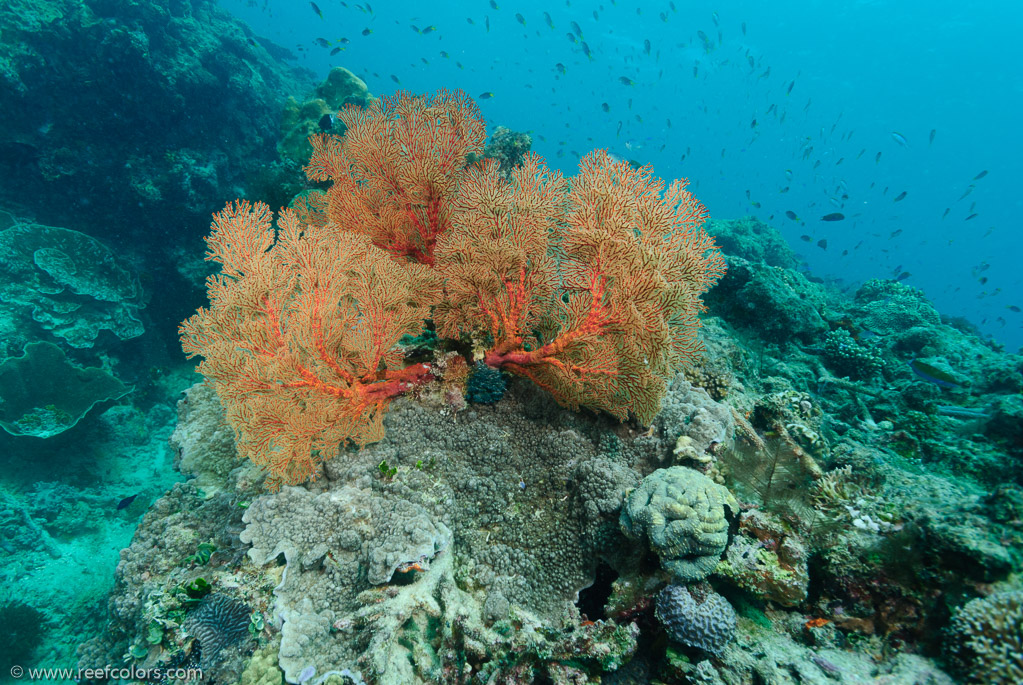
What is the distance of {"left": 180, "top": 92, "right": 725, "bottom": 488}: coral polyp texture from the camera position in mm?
3512

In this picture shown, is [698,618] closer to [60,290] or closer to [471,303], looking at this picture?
[471,303]

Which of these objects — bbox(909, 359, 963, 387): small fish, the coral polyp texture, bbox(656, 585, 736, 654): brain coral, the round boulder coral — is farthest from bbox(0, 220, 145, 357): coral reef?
bbox(909, 359, 963, 387): small fish

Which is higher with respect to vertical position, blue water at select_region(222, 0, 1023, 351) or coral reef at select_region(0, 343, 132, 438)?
blue water at select_region(222, 0, 1023, 351)

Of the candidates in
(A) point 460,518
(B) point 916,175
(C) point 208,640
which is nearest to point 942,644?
(A) point 460,518

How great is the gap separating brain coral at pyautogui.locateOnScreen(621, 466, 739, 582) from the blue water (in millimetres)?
24681

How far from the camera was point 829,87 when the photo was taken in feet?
233

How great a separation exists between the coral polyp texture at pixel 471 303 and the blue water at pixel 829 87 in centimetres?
2340

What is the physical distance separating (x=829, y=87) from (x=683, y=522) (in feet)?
323

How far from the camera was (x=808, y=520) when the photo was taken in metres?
3.10

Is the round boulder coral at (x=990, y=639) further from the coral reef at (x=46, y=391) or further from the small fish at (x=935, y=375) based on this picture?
the coral reef at (x=46, y=391)

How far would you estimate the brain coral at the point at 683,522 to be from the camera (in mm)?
2793

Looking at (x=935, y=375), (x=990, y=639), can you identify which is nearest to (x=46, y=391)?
(x=990, y=639)

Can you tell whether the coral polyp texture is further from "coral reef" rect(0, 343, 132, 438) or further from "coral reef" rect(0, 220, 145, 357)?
"coral reef" rect(0, 220, 145, 357)

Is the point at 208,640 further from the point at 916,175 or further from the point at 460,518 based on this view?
the point at 916,175
